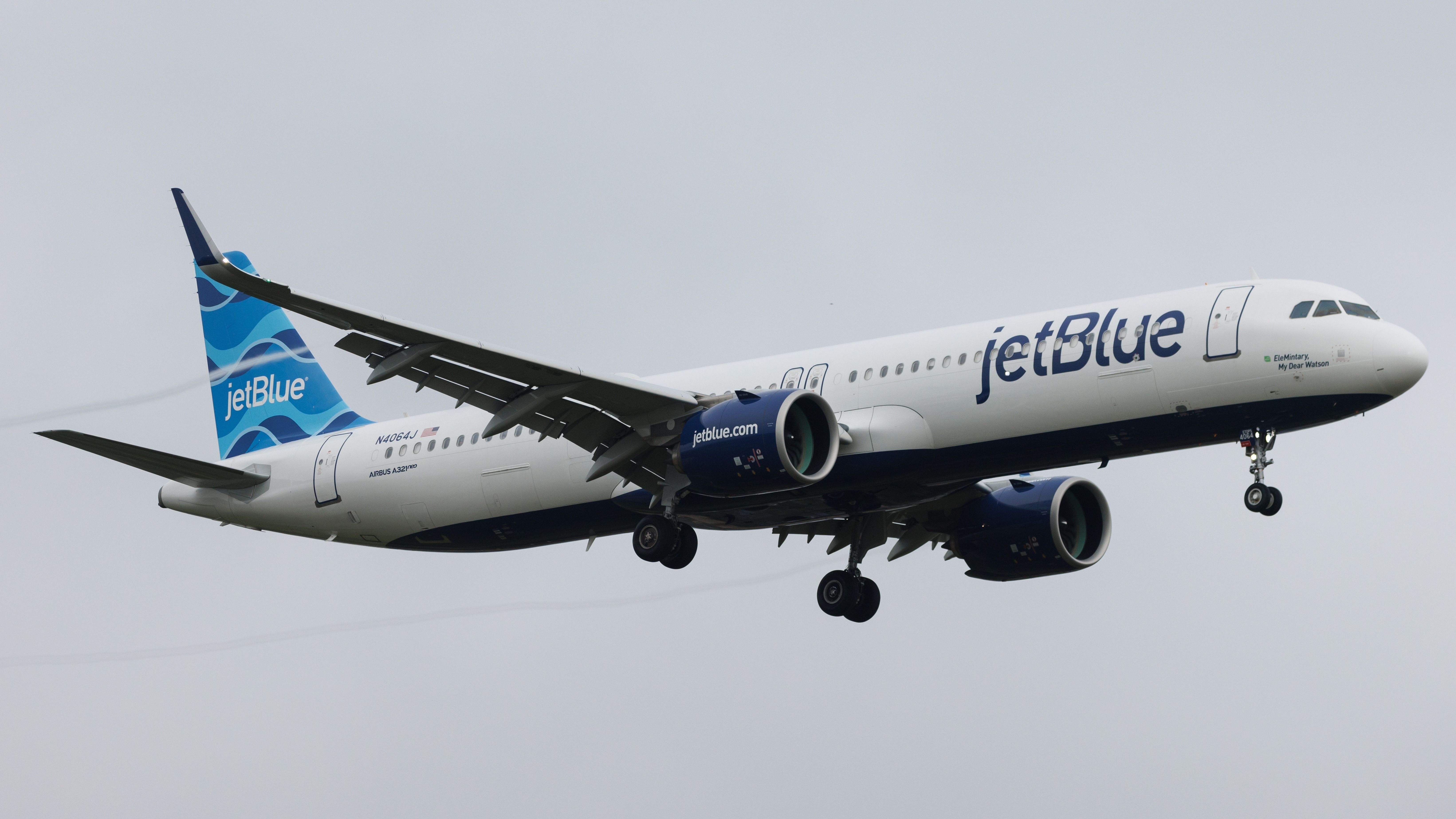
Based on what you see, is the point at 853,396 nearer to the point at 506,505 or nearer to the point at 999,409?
the point at 999,409

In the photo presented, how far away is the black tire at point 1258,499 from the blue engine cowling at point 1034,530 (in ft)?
22.9

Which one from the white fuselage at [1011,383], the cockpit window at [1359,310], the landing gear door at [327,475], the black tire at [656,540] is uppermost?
the cockpit window at [1359,310]

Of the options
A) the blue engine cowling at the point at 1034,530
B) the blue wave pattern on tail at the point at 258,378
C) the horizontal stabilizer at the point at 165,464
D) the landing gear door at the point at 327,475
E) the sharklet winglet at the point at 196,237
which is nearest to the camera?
the sharklet winglet at the point at 196,237

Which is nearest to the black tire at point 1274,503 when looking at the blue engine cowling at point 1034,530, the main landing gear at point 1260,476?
the main landing gear at point 1260,476

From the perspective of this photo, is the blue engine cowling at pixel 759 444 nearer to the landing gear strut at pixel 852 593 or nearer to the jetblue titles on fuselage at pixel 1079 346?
the jetblue titles on fuselage at pixel 1079 346

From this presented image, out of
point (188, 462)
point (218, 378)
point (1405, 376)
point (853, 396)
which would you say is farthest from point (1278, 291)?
point (218, 378)

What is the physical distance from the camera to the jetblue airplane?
28.0 metres

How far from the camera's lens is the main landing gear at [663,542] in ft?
105

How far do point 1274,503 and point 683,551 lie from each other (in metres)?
10.9

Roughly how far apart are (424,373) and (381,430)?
7854 millimetres

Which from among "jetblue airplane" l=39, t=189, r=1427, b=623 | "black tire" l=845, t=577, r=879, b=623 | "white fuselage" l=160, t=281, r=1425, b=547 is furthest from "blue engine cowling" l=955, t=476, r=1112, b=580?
"white fuselage" l=160, t=281, r=1425, b=547

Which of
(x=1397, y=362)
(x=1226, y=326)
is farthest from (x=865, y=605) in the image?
(x=1397, y=362)

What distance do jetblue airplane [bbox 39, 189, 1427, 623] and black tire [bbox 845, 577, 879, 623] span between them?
0.20 feet

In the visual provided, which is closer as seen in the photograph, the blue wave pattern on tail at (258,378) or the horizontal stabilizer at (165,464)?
the horizontal stabilizer at (165,464)
